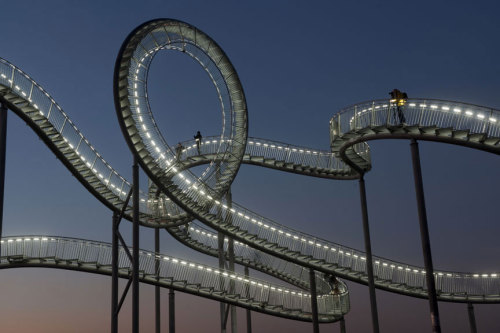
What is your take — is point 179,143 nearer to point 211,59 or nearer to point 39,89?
point 211,59

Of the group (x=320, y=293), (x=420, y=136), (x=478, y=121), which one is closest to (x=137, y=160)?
(x=420, y=136)

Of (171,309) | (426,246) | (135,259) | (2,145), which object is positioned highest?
(2,145)

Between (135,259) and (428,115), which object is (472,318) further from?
(135,259)

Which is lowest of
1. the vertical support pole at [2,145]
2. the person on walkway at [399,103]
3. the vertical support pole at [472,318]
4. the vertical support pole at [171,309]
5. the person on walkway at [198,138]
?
the vertical support pole at [472,318]

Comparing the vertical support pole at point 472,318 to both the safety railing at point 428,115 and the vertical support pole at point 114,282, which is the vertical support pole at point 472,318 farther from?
the vertical support pole at point 114,282

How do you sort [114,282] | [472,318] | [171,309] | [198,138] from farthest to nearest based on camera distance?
[198,138]
[171,309]
[472,318]
[114,282]

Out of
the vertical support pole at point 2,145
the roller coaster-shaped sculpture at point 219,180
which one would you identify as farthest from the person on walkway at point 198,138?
the vertical support pole at point 2,145

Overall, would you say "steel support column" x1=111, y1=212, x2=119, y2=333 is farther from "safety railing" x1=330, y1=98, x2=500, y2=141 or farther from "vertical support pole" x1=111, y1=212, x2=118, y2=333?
"safety railing" x1=330, y1=98, x2=500, y2=141

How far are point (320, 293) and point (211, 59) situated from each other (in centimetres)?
1213

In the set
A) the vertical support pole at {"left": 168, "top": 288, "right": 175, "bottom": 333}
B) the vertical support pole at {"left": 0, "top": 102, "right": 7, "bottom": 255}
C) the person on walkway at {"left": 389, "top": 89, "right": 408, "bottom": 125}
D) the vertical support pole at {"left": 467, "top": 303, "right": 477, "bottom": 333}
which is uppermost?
the person on walkway at {"left": 389, "top": 89, "right": 408, "bottom": 125}

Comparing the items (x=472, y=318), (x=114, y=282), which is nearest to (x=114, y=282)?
(x=114, y=282)

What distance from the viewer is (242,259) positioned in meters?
29.1


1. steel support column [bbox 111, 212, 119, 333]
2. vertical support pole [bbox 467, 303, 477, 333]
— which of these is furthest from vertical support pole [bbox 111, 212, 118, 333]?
vertical support pole [bbox 467, 303, 477, 333]

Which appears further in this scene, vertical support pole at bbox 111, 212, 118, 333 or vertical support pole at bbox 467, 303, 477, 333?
vertical support pole at bbox 467, 303, 477, 333
